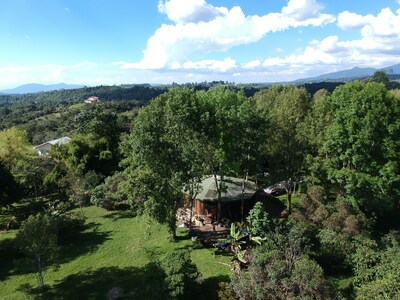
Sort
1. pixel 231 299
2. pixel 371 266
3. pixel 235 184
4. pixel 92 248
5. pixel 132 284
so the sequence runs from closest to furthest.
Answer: pixel 231 299
pixel 371 266
pixel 132 284
pixel 92 248
pixel 235 184

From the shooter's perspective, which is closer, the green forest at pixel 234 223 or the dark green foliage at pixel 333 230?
the green forest at pixel 234 223

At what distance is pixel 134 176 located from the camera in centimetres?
2250

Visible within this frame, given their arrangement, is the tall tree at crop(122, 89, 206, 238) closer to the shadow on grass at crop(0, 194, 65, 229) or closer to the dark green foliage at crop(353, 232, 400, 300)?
the dark green foliage at crop(353, 232, 400, 300)

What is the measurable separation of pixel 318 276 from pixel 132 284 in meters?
10.4

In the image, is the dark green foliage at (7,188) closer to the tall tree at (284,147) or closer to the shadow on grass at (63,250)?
the shadow on grass at (63,250)

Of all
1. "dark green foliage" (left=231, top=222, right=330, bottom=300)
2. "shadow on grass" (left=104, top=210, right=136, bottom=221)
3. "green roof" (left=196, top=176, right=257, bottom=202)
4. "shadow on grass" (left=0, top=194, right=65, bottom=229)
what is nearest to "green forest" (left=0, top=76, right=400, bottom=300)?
"dark green foliage" (left=231, top=222, right=330, bottom=300)

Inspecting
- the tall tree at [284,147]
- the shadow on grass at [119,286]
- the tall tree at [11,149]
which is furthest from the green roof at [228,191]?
the tall tree at [11,149]

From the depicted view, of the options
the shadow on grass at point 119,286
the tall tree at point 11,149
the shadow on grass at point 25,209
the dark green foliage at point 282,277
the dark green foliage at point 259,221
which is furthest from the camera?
the tall tree at point 11,149

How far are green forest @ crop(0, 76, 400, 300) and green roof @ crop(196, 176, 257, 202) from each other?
174 centimetres

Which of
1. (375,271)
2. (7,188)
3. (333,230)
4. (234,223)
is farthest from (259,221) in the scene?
(7,188)

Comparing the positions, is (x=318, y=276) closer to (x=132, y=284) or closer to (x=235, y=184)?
(x=132, y=284)

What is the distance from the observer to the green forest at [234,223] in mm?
16203

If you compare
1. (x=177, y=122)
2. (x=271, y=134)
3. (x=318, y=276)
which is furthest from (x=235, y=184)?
(x=318, y=276)

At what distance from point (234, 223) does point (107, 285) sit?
10314 millimetres
